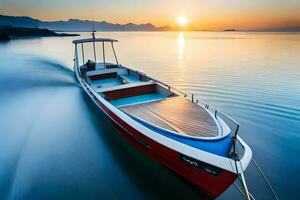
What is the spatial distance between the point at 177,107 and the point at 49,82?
57.4 feet

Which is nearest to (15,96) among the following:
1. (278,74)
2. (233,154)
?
(233,154)

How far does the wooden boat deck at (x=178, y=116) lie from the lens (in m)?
7.36

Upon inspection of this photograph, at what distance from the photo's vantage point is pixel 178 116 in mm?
8500

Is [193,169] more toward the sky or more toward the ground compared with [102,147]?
more toward the sky

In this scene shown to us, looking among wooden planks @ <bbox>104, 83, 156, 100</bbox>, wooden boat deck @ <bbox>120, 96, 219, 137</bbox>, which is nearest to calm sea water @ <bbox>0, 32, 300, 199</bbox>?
wooden boat deck @ <bbox>120, 96, 219, 137</bbox>

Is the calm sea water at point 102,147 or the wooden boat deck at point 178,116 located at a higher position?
the wooden boat deck at point 178,116

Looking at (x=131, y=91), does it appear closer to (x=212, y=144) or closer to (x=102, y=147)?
(x=102, y=147)

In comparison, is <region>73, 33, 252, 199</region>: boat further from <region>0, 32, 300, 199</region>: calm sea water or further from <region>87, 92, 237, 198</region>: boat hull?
<region>0, 32, 300, 199</region>: calm sea water

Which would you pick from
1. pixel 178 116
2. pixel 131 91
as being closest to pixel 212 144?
pixel 178 116

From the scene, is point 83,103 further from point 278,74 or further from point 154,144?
point 278,74

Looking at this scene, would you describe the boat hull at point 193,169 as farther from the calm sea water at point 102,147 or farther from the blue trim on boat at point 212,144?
the calm sea water at point 102,147

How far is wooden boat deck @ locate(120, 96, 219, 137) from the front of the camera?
736cm

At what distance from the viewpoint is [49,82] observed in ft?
72.1

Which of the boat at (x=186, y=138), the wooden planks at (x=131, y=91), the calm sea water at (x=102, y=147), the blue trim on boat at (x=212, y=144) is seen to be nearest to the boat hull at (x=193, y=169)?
the boat at (x=186, y=138)
